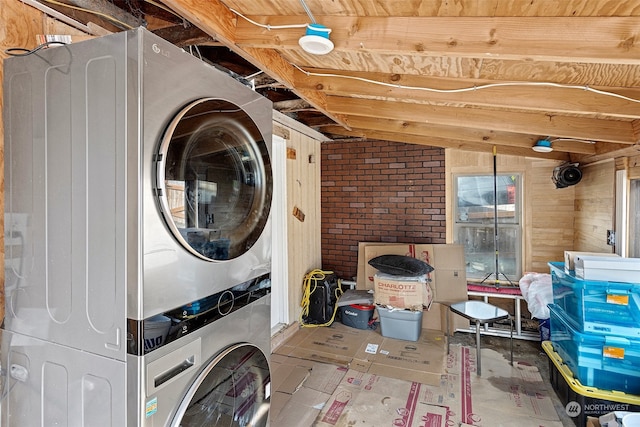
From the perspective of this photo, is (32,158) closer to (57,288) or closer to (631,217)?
(57,288)

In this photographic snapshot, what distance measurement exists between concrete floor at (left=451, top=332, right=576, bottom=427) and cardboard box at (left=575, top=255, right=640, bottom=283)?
1.08 metres

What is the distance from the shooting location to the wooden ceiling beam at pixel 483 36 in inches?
51.3

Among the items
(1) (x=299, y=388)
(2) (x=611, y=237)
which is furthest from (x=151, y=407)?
(2) (x=611, y=237)

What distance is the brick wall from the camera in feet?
13.9

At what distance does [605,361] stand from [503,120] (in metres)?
1.87

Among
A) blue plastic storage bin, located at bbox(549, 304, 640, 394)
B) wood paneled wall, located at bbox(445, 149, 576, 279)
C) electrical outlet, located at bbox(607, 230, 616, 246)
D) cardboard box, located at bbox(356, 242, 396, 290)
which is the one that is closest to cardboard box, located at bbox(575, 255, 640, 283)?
blue plastic storage bin, located at bbox(549, 304, 640, 394)

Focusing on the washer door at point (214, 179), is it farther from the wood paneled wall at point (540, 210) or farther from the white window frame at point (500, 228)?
the wood paneled wall at point (540, 210)

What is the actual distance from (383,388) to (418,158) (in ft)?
9.10

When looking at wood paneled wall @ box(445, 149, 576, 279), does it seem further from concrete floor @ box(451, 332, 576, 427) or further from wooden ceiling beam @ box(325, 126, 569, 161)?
concrete floor @ box(451, 332, 576, 427)

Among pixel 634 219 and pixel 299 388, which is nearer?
pixel 299 388

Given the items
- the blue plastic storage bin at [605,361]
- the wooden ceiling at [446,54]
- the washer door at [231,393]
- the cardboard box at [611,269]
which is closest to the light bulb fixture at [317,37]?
the wooden ceiling at [446,54]

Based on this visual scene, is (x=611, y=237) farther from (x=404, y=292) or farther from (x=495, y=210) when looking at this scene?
(x=404, y=292)

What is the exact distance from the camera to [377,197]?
448 cm

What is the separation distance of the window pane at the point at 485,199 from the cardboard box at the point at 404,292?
116 cm
